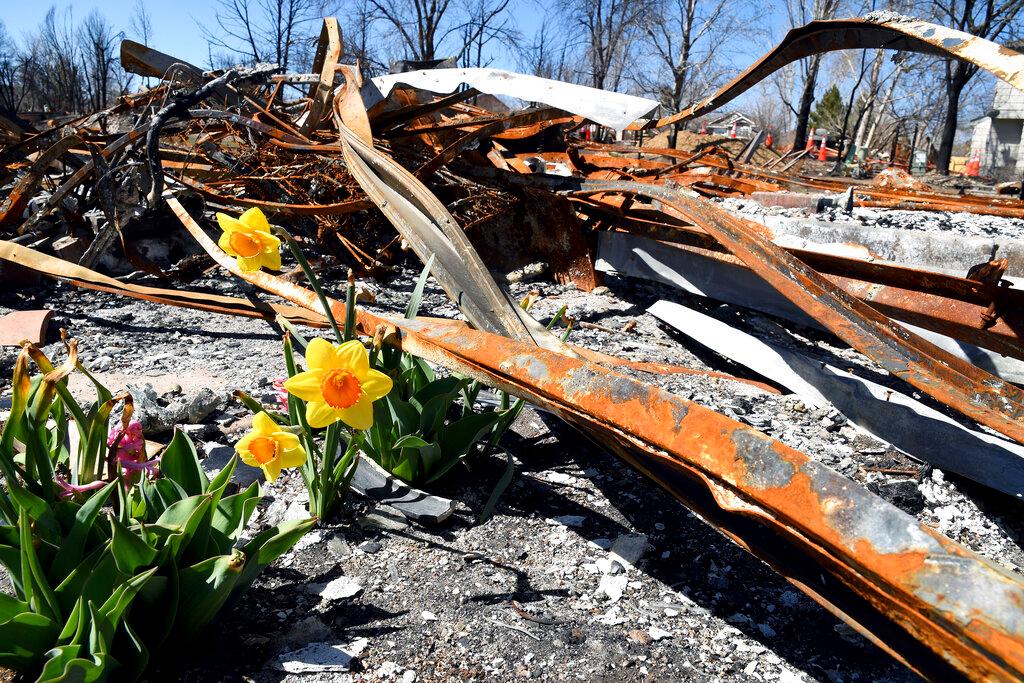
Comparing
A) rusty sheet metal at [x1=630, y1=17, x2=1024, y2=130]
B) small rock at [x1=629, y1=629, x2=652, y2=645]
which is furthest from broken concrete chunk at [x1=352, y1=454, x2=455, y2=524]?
rusty sheet metal at [x1=630, y1=17, x2=1024, y2=130]

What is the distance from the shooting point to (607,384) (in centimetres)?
133

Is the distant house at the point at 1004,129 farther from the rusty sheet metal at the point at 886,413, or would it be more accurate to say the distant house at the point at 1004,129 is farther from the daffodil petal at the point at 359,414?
A: the daffodil petal at the point at 359,414

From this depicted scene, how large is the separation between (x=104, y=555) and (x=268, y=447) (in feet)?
1.20

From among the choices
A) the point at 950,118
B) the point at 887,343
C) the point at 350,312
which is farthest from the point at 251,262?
the point at 950,118

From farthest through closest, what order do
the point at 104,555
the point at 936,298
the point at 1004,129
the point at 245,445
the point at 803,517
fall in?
the point at 1004,129
the point at 936,298
the point at 245,445
the point at 104,555
the point at 803,517

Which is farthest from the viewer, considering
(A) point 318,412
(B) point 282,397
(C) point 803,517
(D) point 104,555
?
(B) point 282,397

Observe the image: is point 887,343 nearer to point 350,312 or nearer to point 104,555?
point 350,312

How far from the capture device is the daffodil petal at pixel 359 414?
1329 millimetres

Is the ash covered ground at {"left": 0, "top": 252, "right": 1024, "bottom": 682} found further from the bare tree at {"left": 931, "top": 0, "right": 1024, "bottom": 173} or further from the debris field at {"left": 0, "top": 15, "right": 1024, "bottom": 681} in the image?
the bare tree at {"left": 931, "top": 0, "right": 1024, "bottom": 173}

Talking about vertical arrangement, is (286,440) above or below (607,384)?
below

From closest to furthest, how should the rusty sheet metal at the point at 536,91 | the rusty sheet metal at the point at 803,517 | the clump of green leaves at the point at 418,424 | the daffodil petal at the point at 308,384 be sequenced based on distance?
the rusty sheet metal at the point at 803,517 → the daffodil petal at the point at 308,384 → the clump of green leaves at the point at 418,424 → the rusty sheet metal at the point at 536,91

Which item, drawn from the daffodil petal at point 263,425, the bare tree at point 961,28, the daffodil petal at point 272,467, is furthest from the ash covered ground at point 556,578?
the bare tree at point 961,28

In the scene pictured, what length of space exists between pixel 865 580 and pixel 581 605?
779mm

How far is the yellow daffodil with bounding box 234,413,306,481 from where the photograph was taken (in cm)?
146
